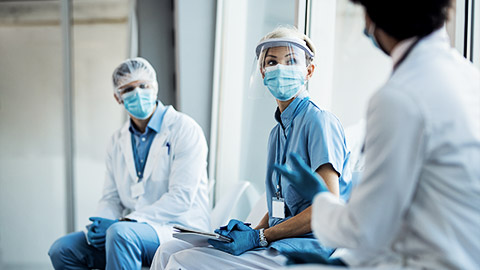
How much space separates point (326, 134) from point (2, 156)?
3.70m

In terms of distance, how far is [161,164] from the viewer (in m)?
2.67

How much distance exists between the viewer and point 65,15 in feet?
14.6

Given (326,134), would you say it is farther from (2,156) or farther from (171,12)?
(2,156)

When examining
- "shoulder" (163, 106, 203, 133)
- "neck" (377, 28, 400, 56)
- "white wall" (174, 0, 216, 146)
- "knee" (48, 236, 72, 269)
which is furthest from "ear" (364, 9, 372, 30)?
"white wall" (174, 0, 216, 146)

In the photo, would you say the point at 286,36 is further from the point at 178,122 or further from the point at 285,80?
the point at 178,122

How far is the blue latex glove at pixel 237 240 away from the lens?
171 centimetres

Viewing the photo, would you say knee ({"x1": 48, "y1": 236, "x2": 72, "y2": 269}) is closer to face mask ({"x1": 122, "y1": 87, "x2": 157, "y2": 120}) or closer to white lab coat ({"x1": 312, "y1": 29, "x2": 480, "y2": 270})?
face mask ({"x1": 122, "y1": 87, "x2": 157, "y2": 120})

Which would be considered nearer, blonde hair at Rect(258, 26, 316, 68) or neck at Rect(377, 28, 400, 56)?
neck at Rect(377, 28, 400, 56)

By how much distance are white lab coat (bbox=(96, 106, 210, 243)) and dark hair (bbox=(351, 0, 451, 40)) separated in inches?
65.6

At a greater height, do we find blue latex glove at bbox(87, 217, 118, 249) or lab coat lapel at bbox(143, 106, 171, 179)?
lab coat lapel at bbox(143, 106, 171, 179)

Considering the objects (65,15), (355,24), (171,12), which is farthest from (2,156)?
(355,24)

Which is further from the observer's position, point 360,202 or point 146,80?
point 146,80

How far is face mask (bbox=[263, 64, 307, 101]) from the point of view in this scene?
75.0 inches

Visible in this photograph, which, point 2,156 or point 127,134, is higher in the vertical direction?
point 127,134
